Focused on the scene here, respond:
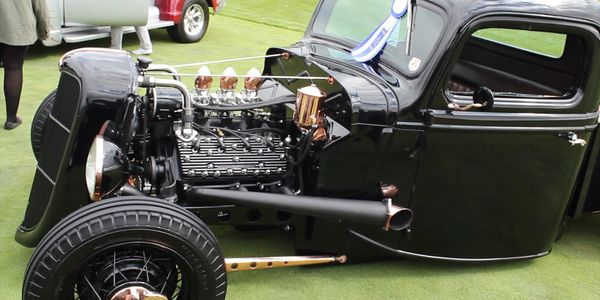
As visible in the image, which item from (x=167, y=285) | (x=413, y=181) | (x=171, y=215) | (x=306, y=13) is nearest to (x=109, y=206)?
(x=171, y=215)

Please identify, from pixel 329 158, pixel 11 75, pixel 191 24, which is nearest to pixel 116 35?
Result: pixel 191 24

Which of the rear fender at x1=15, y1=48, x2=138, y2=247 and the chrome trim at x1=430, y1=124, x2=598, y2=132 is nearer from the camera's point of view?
the rear fender at x1=15, y1=48, x2=138, y2=247

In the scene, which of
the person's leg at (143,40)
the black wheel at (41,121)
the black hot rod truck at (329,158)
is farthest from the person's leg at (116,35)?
the black hot rod truck at (329,158)

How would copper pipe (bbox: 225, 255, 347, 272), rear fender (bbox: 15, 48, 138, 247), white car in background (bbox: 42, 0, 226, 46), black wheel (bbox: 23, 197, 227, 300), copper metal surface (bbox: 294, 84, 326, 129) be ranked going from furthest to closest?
white car in background (bbox: 42, 0, 226, 46) < copper metal surface (bbox: 294, 84, 326, 129) < copper pipe (bbox: 225, 255, 347, 272) < rear fender (bbox: 15, 48, 138, 247) < black wheel (bbox: 23, 197, 227, 300)

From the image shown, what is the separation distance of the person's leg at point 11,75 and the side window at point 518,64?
3.21 metres

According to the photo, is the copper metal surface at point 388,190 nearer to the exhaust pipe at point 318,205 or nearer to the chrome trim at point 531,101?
the exhaust pipe at point 318,205

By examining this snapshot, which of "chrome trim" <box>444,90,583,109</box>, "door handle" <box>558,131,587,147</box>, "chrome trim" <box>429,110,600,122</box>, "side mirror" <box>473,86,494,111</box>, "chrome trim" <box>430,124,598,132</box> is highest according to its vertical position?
"side mirror" <box>473,86,494,111</box>

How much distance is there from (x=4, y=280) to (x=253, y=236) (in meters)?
1.28

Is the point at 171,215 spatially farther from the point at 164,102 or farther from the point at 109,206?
the point at 164,102

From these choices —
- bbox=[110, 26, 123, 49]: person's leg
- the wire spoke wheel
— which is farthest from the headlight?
bbox=[110, 26, 123, 49]: person's leg

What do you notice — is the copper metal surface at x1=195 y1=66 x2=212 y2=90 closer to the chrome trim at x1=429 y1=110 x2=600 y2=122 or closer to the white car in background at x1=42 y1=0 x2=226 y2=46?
the chrome trim at x1=429 y1=110 x2=600 y2=122

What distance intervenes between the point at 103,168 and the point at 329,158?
999 millimetres

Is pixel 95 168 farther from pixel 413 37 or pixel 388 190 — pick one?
pixel 413 37

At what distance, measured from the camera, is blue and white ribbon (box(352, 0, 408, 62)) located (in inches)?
115
